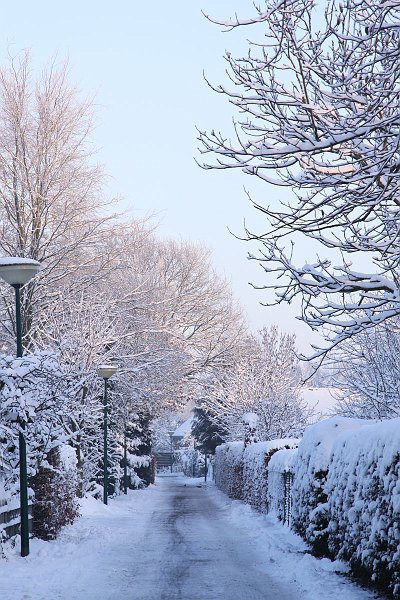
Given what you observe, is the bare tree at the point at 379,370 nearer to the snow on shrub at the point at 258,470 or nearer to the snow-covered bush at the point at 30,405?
the snow on shrub at the point at 258,470

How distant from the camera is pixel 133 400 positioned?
31594mm

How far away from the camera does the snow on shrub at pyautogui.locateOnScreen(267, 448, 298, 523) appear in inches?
686

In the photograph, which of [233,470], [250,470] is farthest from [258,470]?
[233,470]

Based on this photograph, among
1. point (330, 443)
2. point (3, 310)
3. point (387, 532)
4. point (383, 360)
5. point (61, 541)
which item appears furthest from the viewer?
point (3, 310)

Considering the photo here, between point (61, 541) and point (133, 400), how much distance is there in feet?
57.8

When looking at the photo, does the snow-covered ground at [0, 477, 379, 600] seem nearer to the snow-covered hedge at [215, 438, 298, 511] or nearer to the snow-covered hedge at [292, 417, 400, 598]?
the snow-covered hedge at [292, 417, 400, 598]

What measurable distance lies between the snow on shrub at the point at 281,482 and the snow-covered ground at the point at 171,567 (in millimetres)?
642

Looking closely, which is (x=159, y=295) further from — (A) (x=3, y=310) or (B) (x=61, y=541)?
(B) (x=61, y=541)

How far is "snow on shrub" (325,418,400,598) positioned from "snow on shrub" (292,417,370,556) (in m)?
0.61

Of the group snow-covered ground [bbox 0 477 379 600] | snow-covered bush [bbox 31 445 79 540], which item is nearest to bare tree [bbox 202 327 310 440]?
snow-covered ground [bbox 0 477 379 600]

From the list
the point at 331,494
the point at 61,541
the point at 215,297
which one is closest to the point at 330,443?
the point at 331,494

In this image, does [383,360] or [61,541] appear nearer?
[61,541]

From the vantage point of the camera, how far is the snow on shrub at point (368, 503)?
28.0 feet

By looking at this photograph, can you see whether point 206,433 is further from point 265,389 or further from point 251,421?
point 251,421
